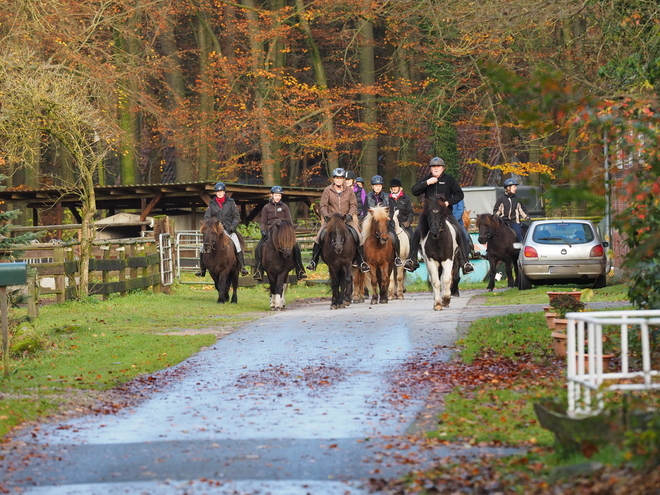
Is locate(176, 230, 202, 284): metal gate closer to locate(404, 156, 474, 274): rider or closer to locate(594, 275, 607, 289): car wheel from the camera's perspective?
locate(594, 275, 607, 289): car wheel

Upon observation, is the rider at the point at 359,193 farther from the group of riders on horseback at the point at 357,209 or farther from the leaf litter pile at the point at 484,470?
the leaf litter pile at the point at 484,470

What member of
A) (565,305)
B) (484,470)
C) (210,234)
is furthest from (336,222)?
(484,470)

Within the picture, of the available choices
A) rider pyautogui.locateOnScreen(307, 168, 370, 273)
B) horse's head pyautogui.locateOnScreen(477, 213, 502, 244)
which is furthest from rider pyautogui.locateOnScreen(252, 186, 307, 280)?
horse's head pyautogui.locateOnScreen(477, 213, 502, 244)

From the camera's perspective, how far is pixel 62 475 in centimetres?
745

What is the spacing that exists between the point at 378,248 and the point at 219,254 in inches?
158

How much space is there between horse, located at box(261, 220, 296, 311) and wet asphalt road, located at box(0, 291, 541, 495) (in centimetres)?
800

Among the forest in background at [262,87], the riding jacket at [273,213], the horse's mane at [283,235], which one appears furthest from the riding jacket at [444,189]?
the forest in background at [262,87]

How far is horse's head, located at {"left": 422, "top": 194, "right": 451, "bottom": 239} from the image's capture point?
65.8ft

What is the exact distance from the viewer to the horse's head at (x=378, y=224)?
2230cm

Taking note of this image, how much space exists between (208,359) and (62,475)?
6.39 meters

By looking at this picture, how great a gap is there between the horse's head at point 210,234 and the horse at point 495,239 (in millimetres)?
6414

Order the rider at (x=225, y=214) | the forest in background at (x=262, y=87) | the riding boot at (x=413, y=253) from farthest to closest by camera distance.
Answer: the forest in background at (x=262, y=87)
the rider at (x=225, y=214)
the riding boot at (x=413, y=253)

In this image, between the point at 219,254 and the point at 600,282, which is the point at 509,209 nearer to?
the point at 600,282

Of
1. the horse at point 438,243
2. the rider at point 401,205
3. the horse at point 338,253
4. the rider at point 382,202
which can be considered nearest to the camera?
the horse at point 438,243
